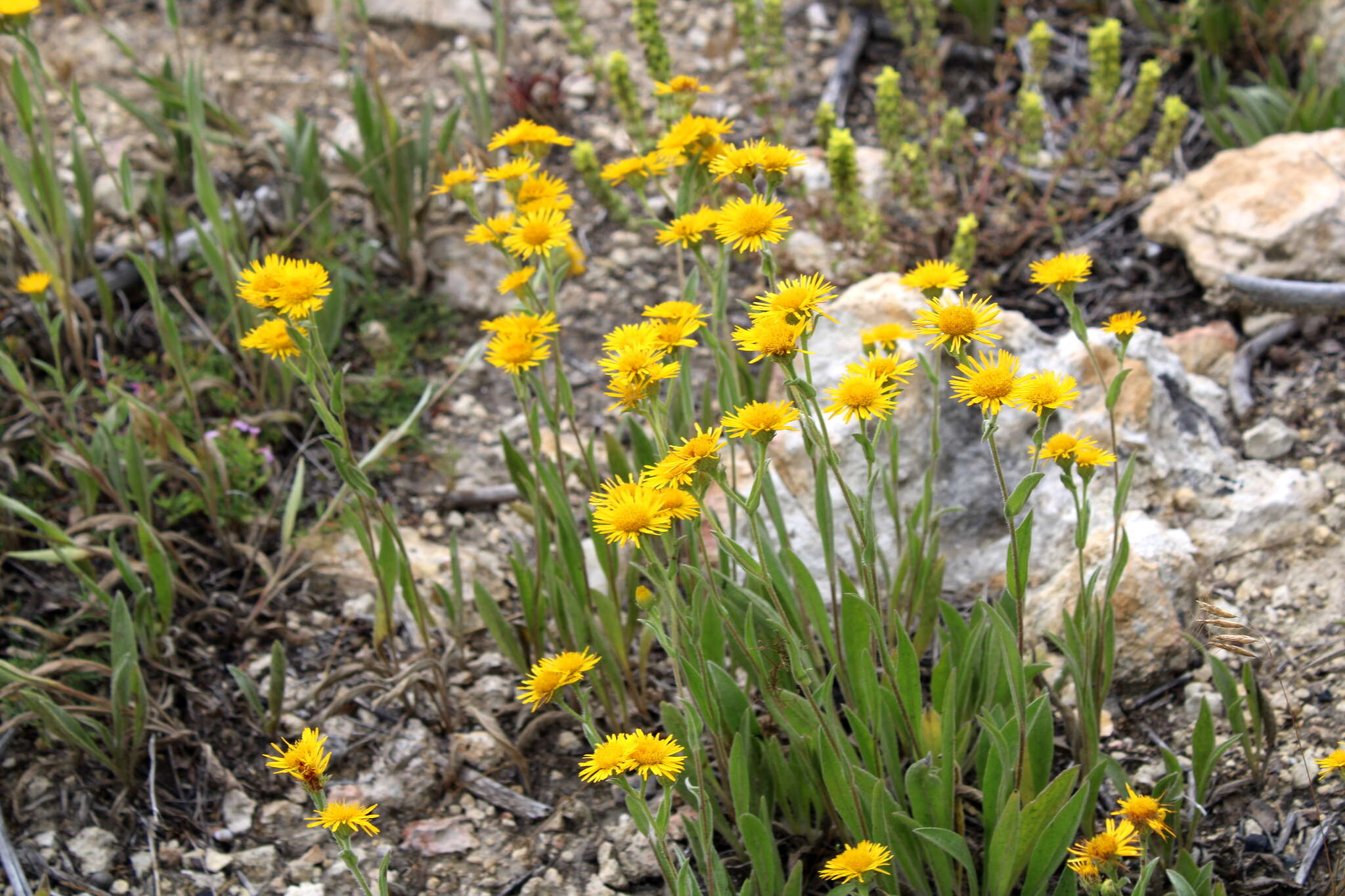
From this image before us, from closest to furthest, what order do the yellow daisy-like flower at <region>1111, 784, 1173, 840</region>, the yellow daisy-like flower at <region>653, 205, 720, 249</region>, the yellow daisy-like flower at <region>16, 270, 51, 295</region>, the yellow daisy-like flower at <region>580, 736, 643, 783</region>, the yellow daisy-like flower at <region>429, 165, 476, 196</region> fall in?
the yellow daisy-like flower at <region>580, 736, 643, 783</region>
the yellow daisy-like flower at <region>1111, 784, 1173, 840</region>
the yellow daisy-like flower at <region>653, 205, 720, 249</region>
the yellow daisy-like flower at <region>429, 165, 476, 196</region>
the yellow daisy-like flower at <region>16, 270, 51, 295</region>

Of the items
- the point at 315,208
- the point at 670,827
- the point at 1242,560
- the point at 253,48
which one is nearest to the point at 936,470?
the point at 1242,560

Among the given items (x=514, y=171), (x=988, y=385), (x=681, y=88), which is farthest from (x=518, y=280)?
(x=988, y=385)

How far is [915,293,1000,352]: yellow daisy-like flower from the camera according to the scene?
59.2 inches

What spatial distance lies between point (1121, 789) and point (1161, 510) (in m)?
0.88

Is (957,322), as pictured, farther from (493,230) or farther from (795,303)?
(493,230)

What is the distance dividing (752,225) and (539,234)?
0.47 metres

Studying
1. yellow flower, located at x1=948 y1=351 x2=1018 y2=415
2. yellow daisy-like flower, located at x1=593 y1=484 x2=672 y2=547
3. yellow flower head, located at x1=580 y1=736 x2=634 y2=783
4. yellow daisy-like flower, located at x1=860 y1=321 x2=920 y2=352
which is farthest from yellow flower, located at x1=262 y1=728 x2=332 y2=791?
yellow daisy-like flower, located at x1=860 y1=321 x2=920 y2=352

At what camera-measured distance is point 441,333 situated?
3.57 m

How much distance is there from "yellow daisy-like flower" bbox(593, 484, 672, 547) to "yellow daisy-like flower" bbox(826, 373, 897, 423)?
11.3 inches

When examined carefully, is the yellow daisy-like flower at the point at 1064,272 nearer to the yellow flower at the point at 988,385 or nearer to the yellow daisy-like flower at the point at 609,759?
the yellow flower at the point at 988,385

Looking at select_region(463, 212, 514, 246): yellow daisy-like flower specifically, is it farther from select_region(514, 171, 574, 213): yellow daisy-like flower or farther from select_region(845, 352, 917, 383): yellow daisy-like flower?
select_region(845, 352, 917, 383): yellow daisy-like flower

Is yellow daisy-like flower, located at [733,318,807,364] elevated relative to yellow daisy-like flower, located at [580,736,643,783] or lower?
elevated

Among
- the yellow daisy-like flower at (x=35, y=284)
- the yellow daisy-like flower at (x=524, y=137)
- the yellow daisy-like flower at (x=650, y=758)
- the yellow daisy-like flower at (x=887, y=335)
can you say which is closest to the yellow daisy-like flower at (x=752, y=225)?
the yellow daisy-like flower at (x=887, y=335)

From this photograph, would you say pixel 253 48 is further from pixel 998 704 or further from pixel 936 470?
pixel 998 704
